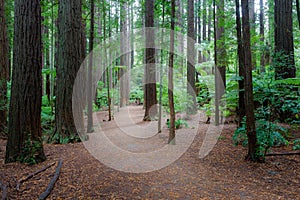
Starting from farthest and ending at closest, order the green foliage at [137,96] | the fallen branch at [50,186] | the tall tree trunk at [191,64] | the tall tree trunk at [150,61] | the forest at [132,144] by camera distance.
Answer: the green foliage at [137,96] < the tall tree trunk at [191,64] < the tall tree trunk at [150,61] < the forest at [132,144] < the fallen branch at [50,186]

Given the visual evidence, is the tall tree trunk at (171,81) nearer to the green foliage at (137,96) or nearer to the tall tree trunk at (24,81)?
the tall tree trunk at (24,81)

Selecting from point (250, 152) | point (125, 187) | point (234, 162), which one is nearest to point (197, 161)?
point (234, 162)

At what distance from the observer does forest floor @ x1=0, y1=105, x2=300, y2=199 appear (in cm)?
368

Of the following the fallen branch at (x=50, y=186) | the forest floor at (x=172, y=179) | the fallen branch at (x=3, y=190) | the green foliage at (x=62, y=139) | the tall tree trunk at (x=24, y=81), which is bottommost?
the forest floor at (x=172, y=179)

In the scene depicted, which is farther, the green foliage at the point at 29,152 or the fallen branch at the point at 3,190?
the green foliage at the point at 29,152

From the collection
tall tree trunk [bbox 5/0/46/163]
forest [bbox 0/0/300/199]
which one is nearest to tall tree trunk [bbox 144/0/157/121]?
forest [bbox 0/0/300/199]

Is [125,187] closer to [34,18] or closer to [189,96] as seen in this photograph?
[34,18]

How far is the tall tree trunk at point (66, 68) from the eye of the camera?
729 centimetres

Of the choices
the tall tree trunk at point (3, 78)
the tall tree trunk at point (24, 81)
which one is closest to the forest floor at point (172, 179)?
the tall tree trunk at point (24, 81)

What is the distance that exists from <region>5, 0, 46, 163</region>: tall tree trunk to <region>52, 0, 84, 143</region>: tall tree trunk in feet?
7.84

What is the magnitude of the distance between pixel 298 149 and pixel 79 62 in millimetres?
6986

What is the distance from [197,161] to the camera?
18.6 feet

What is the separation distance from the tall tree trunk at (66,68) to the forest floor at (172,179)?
1427mm

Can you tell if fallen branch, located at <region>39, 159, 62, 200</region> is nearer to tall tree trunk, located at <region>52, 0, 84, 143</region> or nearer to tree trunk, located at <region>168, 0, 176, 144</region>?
tall tree trunk, located at <region>52, 0, 84, 143</region>
